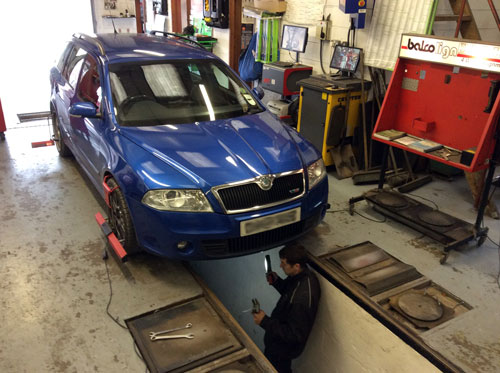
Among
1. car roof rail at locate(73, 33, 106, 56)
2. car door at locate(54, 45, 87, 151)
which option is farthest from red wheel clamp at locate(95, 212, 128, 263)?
car roof rail at locate(73, 33, 106, 56)

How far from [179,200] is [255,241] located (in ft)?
1.94

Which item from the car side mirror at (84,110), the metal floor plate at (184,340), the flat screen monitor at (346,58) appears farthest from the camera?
the flat screen monitor at (346,58)

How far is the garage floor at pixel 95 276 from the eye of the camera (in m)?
2.57

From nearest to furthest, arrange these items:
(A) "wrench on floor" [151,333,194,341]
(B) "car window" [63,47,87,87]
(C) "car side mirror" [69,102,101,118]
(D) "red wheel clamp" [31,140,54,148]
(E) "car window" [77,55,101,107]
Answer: (A) "wrench on floor" [151,333,194,341], (C) "car side mirror" [69,102,101,118], (E) "car window" [77,55,101,107], (B) "car window" [63,47,87,87], (D) "red wheel clamp" [31,140,54,148]

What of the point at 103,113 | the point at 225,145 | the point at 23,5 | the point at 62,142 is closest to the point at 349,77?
the point at 225,145

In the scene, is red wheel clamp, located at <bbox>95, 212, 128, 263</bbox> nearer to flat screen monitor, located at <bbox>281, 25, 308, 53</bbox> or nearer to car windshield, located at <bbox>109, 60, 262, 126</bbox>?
car windshield, located at <bbox>109, 60, 262, 126</bbox>

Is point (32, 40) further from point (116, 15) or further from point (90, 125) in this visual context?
point (90, 125)

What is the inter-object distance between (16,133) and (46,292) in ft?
12.6

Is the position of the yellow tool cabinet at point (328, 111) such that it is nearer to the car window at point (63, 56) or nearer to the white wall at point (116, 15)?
the car window at point (63, 56)

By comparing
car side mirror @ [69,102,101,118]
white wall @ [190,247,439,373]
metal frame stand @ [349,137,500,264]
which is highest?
car side mirror @ [69,102,101,118]

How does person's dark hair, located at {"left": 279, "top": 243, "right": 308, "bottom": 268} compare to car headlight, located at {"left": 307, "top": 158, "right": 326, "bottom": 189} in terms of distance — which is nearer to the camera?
person's dark hair, located at {"left": 279, "top": 243, "right": 308, "bottom": 268}

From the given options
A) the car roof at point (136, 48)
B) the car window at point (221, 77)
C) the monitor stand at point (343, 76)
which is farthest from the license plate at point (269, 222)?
the monitor stand at point (343, 76)

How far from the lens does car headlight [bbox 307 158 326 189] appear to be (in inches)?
125

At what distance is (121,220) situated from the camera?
316 centimetres
